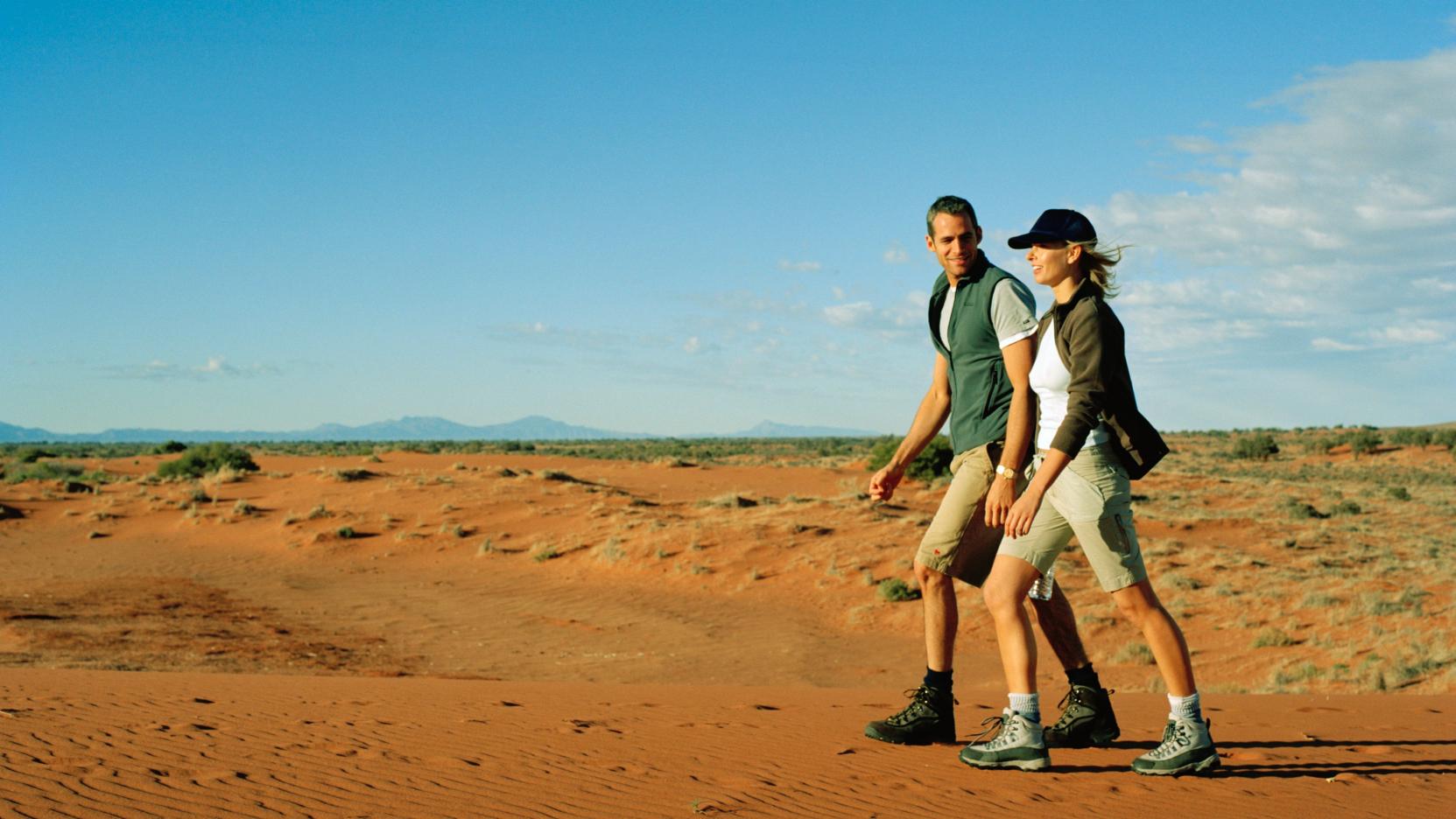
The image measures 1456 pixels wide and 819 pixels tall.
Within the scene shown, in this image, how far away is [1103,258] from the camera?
4.90m

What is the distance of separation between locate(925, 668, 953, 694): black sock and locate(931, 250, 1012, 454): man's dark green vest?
1093 mm

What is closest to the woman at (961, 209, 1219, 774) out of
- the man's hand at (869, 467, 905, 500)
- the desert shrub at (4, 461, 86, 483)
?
the man's hand at (869, 467, 905, 500)

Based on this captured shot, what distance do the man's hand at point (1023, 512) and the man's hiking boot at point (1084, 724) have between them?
1356mm

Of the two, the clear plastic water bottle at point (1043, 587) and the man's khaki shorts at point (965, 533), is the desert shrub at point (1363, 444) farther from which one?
the man's khaki shorts at point (965, 533)

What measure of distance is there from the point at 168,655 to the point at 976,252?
36.2 ft

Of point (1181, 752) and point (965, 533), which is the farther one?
point (965, 533)

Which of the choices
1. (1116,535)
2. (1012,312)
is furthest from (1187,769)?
(1012,312)

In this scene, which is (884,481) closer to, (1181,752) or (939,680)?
(939,680)

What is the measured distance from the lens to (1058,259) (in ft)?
16.0

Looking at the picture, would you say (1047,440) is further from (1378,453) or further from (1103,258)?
(1378,453)

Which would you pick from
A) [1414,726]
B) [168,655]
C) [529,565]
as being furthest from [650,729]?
[529,565]

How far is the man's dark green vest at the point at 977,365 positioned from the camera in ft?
17.2

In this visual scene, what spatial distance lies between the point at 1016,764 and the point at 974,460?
4.50ft

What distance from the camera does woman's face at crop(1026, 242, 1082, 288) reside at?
16.0ft
